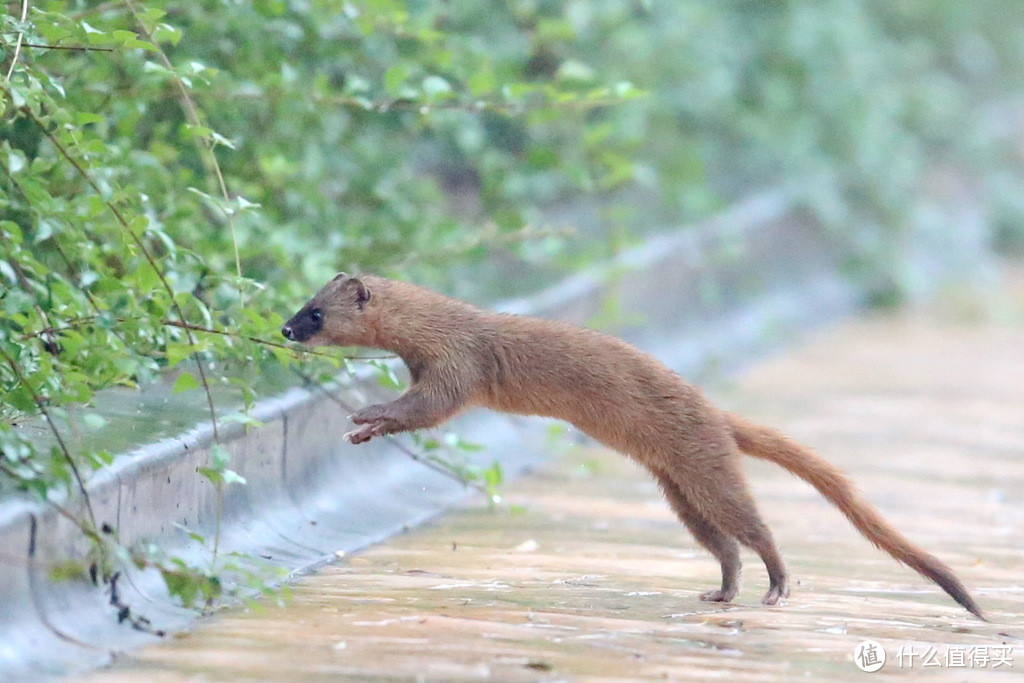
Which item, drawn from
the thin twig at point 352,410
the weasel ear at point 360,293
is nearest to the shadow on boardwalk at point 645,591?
the thin twig at point 352,410

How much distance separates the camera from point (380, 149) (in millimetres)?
8180

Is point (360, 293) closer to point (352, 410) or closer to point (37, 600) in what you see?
point (352, 410)

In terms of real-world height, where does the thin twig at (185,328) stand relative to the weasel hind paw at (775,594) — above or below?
above

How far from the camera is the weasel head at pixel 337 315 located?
5.50 meters

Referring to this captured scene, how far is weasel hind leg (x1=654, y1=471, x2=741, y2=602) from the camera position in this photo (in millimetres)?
4867

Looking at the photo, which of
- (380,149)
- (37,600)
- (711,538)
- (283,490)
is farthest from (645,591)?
(380,149)

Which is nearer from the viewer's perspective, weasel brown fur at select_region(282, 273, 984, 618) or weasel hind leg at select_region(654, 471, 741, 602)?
weasel hind leg at select_region(654, 471, 741, 602)

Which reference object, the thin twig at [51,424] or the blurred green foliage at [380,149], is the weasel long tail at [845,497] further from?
the thin twig at [51,424]

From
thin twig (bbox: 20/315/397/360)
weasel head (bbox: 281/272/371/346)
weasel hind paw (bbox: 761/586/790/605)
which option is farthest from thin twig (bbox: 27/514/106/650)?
weasel hind paw (bbox: 761/586/790/605)

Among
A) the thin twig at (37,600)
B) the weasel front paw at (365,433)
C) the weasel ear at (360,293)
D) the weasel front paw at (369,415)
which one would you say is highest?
the weasel ear at (360,293)

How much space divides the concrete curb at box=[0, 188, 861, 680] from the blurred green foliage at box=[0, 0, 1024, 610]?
19 centimetres

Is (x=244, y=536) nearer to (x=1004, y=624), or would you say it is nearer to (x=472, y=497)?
(x=472, y=497)

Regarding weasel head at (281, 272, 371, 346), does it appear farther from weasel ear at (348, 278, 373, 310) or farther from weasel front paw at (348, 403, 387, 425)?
weasel front paw at (348, 403, 387, 425)

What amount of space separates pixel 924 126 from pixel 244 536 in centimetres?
1130
